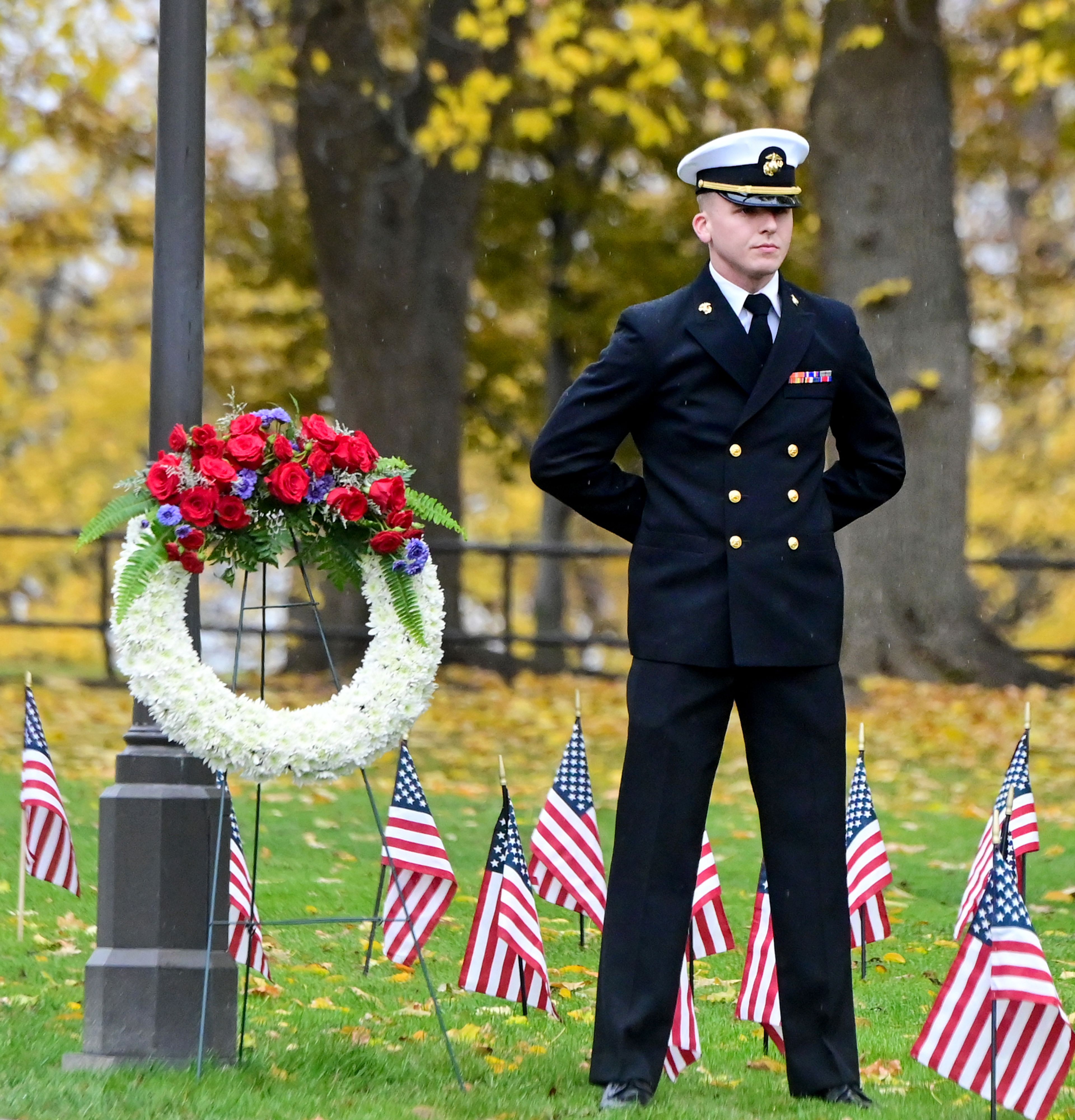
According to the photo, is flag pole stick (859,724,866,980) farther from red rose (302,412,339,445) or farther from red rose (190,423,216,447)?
red rose (190,423,216,447)

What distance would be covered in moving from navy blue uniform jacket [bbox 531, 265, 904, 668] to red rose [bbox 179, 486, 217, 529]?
824 millimetres

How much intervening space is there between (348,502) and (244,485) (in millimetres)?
272

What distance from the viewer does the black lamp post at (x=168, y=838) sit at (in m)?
4.99

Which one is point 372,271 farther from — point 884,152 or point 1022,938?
point 1022,938

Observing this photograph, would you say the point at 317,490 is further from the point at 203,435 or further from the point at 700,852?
the point at 700,852

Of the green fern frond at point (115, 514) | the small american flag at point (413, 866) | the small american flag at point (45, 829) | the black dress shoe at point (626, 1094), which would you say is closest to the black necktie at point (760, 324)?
the green fern frond at point (115, 514)

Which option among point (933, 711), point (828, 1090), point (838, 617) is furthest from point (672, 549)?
point (933, 711)

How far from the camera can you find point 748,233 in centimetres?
459

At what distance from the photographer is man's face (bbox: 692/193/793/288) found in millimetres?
4590

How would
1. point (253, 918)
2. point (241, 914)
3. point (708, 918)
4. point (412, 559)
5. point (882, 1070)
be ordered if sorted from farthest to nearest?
point (708, 918) < point (241, 914) < point (253, 918) < point (882, 1070) < point (412, 559)

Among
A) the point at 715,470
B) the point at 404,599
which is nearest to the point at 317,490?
the point at 404,599

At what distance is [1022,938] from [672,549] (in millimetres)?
1258

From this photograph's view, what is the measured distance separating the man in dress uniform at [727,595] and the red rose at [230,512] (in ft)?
2.49

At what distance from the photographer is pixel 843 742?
479 cm
